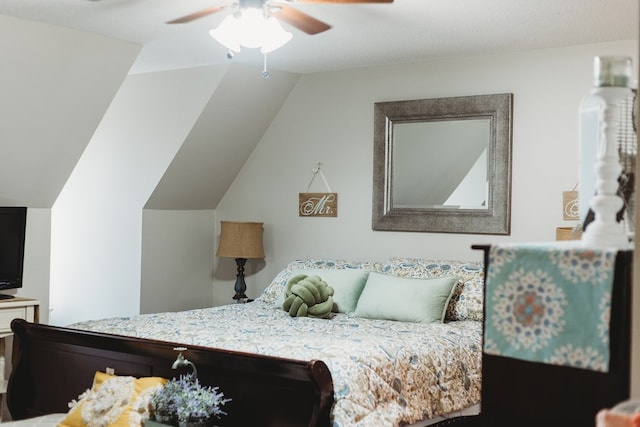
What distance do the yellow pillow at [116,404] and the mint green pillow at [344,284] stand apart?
5.20 feet

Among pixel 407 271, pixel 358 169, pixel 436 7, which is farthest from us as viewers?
pixel 358 169

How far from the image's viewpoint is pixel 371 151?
575 centimetres

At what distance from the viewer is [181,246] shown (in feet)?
20.6

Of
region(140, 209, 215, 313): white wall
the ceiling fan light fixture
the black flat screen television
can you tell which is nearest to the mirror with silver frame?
region(140, 209, 215, 313): white wall

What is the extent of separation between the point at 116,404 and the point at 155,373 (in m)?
0.30

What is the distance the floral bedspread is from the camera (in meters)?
3.45

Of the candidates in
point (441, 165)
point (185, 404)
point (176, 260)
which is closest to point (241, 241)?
point (176, 260)

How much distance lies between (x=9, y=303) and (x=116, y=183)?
1.59 m

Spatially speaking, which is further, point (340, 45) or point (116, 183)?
point (116, 183)

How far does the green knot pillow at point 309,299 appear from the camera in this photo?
15.6ft

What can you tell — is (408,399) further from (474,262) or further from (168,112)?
(168,112)

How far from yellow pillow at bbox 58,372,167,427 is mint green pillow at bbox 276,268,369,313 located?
159cm

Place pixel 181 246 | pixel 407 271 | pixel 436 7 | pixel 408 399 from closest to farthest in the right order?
pixel 408 399
pixel 436 7
pixel 407 271
pixel 181 246

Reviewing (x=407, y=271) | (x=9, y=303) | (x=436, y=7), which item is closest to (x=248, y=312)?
(x=407, y=271)
